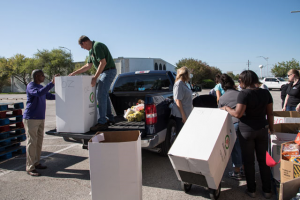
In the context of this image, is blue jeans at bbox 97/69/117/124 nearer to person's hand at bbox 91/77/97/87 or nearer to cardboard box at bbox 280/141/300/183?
person's hand at bbox 91/77/97/87

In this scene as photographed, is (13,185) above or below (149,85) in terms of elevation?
below

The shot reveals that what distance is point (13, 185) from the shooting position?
3.68 metres

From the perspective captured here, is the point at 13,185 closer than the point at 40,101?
Yes

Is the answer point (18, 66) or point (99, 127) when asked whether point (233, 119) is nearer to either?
point (99, 127)

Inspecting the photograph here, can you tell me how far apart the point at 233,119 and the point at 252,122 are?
610 mm

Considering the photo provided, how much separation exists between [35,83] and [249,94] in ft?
12.2

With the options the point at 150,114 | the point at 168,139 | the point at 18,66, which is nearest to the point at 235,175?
the point at 168,139

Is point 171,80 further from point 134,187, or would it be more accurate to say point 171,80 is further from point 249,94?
point 134,187

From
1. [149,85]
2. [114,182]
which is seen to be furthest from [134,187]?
[149,85]

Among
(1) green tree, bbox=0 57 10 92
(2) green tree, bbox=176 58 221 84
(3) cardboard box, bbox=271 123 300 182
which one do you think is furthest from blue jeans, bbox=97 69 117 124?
(1) green tree, bbox=0 57 10 92

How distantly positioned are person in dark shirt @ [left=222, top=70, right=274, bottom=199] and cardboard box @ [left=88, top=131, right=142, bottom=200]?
1660 millimetres

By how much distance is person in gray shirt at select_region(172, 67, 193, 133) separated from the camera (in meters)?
4.13

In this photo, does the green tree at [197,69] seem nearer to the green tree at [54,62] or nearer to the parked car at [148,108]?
the green tree at [54,62]

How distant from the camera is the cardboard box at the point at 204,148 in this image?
8.10 feet
